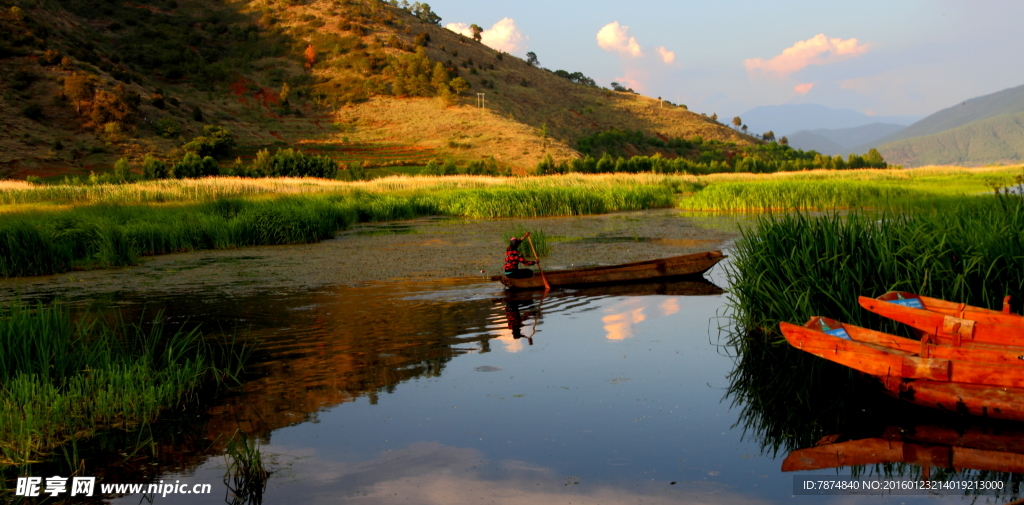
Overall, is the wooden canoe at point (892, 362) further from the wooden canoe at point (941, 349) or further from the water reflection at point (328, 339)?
the water reflection at point (328, 339)

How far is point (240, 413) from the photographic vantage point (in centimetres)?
663

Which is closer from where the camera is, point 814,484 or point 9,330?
point 814,484

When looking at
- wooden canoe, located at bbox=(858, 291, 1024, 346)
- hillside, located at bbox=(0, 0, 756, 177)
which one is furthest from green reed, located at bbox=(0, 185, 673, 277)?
hillside, located at bbox=(0, 0, 756, 177)

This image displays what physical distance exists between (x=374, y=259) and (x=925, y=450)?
1353 centimetres

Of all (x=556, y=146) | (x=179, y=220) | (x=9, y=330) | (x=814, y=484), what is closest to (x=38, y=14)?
(x=556, y=146)

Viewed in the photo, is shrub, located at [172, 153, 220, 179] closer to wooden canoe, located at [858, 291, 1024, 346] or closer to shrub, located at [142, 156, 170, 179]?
shrub, located at [142, 156, 170, 179]

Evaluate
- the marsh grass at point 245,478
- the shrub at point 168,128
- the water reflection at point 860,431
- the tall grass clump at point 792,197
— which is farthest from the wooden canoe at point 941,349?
the shrub at point 168,128

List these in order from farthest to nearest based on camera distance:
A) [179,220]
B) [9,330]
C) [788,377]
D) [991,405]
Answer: [179,220], [788,377], [9,330], [991,405]

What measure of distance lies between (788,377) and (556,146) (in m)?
69.6

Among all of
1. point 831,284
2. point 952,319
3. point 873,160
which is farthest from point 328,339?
point 873,160

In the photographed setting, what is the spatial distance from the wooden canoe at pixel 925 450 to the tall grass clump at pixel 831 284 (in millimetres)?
400

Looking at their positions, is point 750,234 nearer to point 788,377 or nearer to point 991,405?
point 788,377

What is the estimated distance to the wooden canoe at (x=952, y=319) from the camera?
6445 mm

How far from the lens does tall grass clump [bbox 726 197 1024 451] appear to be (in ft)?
22.9
